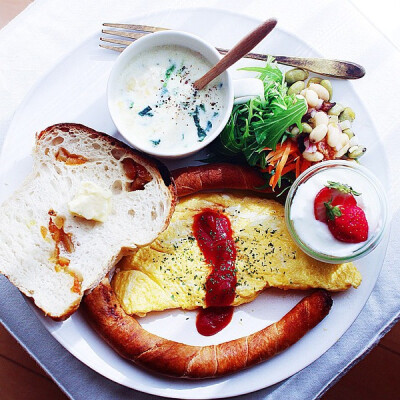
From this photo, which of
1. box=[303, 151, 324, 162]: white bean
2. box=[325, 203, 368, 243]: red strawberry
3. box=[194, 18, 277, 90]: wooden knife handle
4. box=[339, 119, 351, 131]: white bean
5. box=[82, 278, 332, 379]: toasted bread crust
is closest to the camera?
box=[194, 18, 277, 90]: wooden knife handle

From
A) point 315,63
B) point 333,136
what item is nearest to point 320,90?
point 315,63

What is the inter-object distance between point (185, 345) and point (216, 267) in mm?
465

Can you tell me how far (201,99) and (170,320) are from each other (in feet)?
4.10

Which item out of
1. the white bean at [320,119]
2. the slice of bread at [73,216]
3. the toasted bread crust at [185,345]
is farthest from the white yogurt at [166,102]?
the toasted bread crust at [185,345]

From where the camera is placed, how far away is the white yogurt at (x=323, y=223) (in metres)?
2.77

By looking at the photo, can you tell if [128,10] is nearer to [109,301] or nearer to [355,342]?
[109,301]

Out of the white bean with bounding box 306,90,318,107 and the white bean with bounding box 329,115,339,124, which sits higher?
the white bean with bounding box 306,90,318,107

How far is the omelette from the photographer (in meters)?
2.94

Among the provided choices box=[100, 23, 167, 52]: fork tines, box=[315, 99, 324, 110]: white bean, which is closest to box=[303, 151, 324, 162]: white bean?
box=[315, 99, 324, 110]: white bean

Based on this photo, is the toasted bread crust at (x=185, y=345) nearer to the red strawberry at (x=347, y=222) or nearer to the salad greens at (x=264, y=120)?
the red strawberry at (x=347, y=222)

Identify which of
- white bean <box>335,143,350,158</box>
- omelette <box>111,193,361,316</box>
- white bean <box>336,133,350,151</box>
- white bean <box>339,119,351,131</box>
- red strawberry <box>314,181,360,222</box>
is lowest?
omelette <box>111,193,361,316</box>

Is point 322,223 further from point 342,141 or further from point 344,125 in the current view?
point 344,125

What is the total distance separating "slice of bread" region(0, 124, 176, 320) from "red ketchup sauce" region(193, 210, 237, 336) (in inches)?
11.5

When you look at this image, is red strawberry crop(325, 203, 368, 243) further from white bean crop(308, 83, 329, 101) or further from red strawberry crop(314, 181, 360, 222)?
white bean crop(308, 83, 329, 101)
